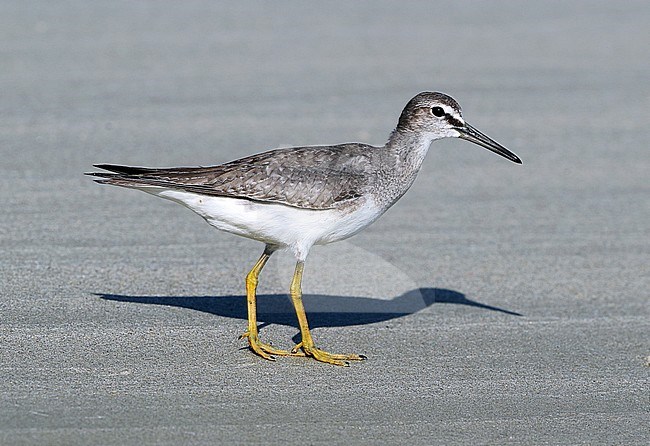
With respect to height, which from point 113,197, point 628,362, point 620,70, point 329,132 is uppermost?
point 620,70

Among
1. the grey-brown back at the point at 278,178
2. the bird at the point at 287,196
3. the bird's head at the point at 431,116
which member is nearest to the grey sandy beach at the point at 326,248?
the bird at the point at 287,196

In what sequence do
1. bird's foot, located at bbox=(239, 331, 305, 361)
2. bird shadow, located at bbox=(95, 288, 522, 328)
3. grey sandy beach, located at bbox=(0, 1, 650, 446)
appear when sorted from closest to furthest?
1. grey sandy beach, located at bbox=(0, 1, 650, 446)
2. bird's foot, located at bbox=(239, 331, 305, 361)
3. bird shadow, located at bbox=(95, 288, 522, 328)

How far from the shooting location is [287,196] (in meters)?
6.07

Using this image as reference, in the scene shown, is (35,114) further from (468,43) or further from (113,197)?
(468,43)

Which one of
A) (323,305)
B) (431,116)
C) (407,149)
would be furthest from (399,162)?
(323,305)

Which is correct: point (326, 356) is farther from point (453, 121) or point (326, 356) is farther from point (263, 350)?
point (453, 121)

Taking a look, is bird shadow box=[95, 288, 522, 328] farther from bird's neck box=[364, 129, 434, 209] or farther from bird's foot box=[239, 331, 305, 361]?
bird's neck box=[364, 129, 434, 209]

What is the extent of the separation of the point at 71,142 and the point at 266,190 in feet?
14.4

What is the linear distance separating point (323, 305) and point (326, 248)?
3.76 ft

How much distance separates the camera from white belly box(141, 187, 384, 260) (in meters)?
6.07

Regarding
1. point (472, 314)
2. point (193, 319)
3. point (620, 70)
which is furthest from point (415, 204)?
point (620, 70)

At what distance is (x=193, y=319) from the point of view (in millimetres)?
6504

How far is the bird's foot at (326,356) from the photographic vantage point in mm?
6020

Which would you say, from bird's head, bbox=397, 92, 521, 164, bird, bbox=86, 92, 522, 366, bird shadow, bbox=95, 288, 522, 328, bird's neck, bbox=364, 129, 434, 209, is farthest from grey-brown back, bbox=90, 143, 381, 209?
bird shadow, bbox=95, 288, 522, 328
